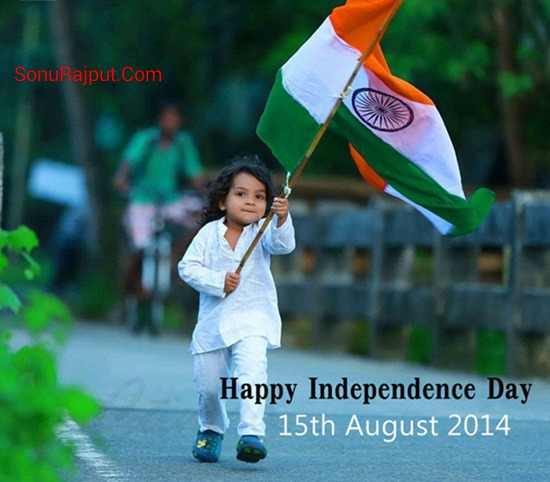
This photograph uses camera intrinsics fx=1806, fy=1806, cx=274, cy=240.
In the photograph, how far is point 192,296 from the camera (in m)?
18.0

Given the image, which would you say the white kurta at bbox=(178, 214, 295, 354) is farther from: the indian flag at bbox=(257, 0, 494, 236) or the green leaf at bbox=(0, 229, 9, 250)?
the green leaf at bbox=(0, 229, 9, 250)

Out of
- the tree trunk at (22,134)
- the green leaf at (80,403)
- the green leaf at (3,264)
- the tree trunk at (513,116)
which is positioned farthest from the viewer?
the tree trunk at (22,134)

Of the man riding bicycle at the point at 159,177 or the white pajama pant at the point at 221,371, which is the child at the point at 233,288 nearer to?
the white pajama pant at the point at 221,371

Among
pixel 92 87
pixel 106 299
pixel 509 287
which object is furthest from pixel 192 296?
pixel 92 87

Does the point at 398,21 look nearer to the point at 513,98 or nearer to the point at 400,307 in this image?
the point at 513,98

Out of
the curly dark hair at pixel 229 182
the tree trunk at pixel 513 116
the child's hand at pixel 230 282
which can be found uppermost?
the tree trunk at pixel 513 116

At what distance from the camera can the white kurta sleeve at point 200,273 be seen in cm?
781

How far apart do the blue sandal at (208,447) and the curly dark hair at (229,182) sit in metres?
0.98

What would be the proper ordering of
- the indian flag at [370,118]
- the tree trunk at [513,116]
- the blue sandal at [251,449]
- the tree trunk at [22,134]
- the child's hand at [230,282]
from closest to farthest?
1. the blue sandal at [251,449]
2. the child's hand at [230,282]
3. the indian flag at [370,118]
4. the tree trunk at [513,116]
5. the tree trunk at [22,134]

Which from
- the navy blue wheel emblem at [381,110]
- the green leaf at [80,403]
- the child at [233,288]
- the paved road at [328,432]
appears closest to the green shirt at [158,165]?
the paved road at [328,432]

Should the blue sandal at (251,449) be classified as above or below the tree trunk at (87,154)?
below

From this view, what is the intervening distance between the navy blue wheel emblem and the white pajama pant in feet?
4.73

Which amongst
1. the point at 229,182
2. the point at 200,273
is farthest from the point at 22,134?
the point at 200,273

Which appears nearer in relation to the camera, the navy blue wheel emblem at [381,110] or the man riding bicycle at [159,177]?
the navy blue wheel emblem at [381,110]
